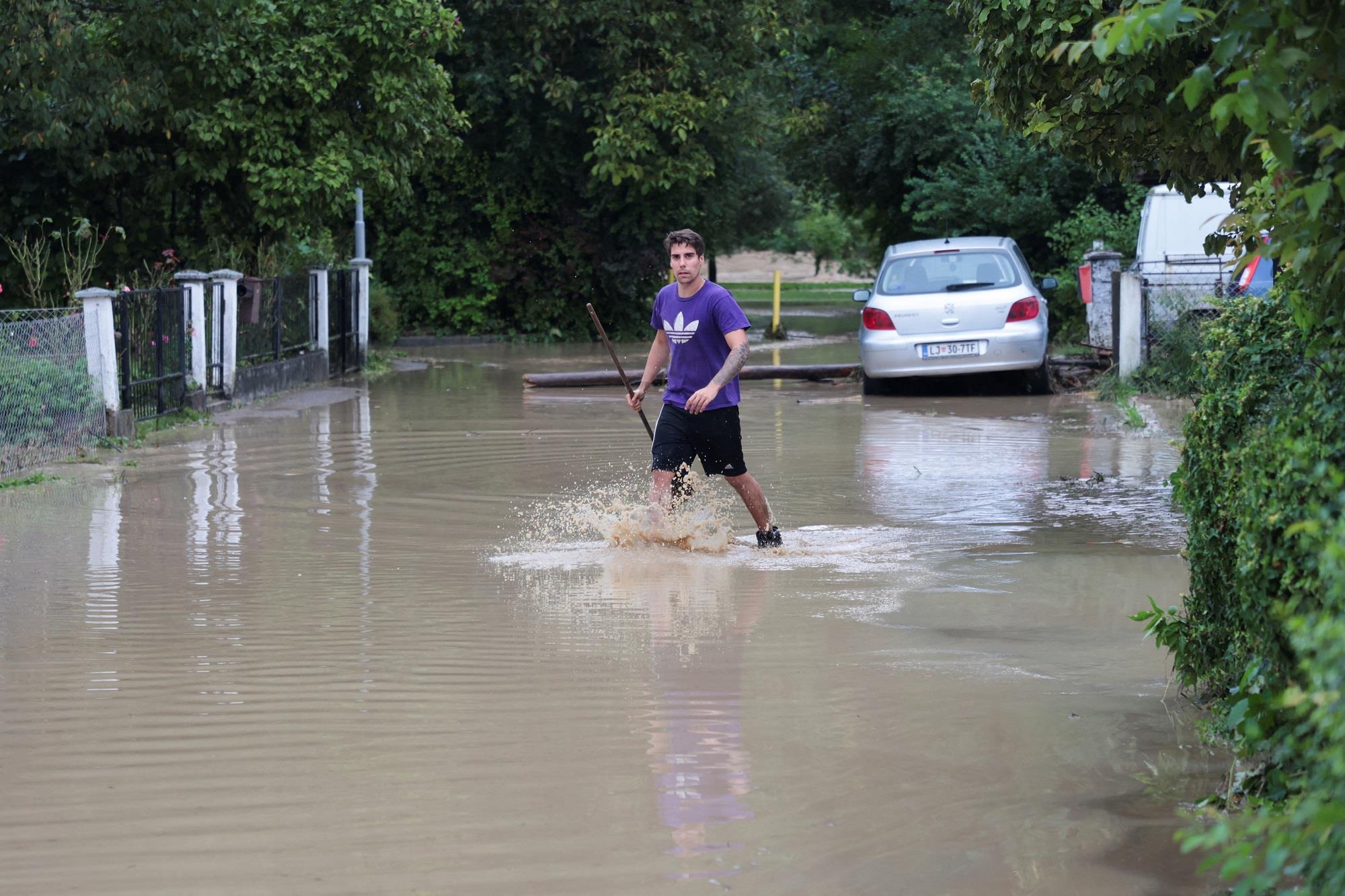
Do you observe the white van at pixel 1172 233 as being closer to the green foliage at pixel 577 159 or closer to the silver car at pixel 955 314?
the silver car at pixel 955 314

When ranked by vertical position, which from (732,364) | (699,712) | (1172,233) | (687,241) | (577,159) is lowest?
(699,712)

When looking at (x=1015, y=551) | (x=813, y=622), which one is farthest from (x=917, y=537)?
(x=813, y=622)

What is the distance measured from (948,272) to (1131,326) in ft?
6.77

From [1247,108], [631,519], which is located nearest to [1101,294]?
[631,519]

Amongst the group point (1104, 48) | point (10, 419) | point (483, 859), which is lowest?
point (483, 859)

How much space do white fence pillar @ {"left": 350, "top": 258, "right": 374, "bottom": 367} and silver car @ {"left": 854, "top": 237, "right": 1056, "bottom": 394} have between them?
8.83 m

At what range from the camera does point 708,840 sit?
4555 mm

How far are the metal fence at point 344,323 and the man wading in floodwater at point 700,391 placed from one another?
14.0 meters

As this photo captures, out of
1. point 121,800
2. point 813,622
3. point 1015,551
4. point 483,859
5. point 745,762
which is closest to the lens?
point 483,859

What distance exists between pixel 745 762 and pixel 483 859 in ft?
3.64

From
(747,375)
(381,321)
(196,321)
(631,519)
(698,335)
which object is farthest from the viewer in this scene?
(381,321)

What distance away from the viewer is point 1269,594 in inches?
169

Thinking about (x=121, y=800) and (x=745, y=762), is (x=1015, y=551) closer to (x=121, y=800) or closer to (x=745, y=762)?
(x=745, y=762)

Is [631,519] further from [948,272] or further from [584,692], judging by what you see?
[948,272]
